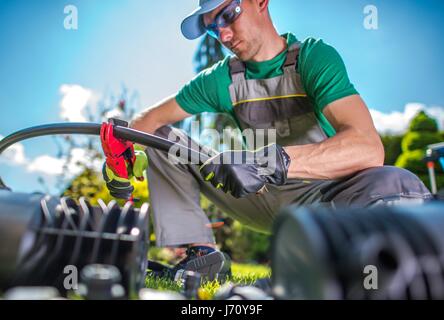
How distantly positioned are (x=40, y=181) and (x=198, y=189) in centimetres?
290

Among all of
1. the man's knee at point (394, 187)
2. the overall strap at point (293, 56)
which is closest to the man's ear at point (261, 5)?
the overall strap at point (293, 56)

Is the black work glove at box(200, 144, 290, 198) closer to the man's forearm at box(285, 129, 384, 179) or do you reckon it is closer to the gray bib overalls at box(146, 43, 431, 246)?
the man's forearm at box(285, 129, 384, 179)

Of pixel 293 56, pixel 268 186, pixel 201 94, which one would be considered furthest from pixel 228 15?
pixel 268 186

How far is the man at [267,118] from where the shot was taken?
223cm

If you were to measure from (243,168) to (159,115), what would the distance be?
1364 mm

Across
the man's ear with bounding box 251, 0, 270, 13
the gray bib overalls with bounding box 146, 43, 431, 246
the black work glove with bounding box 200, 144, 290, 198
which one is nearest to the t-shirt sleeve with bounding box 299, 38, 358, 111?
the gray bib overalls with bounding box 146, 43, 431, 246

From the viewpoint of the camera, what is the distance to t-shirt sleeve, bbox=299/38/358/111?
95.8 inches

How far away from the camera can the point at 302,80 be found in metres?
2.75

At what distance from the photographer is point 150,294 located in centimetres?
129

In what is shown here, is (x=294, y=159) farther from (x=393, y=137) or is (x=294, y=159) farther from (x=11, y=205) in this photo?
(x=393, y=137)

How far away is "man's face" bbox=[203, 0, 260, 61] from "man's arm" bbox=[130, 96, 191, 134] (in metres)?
0.57

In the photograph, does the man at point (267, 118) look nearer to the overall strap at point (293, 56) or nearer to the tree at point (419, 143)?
the overall strap at point (293, 56)
